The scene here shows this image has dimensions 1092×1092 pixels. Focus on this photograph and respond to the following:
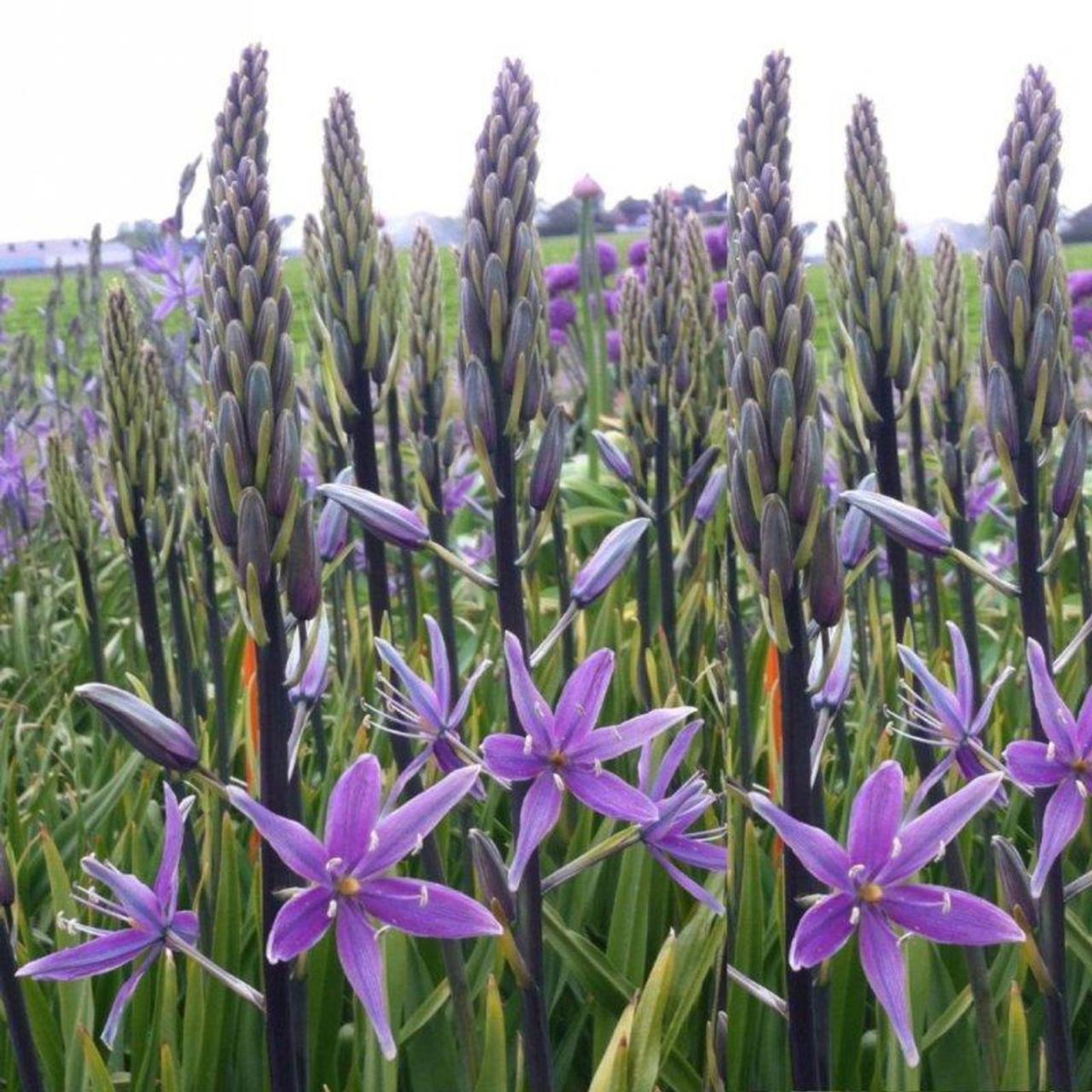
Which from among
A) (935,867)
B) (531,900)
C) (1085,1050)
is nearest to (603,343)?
(935,867)

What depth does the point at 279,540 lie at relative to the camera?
1.46 m

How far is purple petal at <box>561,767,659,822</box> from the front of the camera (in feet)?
5.30

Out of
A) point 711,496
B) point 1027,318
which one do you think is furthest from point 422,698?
point 711,496

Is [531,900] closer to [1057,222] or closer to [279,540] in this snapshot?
[279,540]

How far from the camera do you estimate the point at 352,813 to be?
→ 57.3 inches

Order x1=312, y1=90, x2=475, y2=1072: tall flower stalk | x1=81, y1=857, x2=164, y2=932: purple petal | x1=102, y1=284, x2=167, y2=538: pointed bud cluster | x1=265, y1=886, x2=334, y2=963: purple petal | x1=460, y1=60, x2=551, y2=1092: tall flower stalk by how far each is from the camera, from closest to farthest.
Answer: x1=265, y1=886, x2=334, y2=963: purple petal → x1=81, y1=857, x2=164, y2=932: purple petal → x1=460, y1=60, x2=551, y2=1092: tall flower stalk → x1=102, y1=284, x2=167, y2=538: pointed bud cluster → x1=312, y1=90, x2=475, y2=1072: tall flower stalk

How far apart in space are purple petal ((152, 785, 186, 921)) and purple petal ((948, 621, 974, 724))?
3.38 ft

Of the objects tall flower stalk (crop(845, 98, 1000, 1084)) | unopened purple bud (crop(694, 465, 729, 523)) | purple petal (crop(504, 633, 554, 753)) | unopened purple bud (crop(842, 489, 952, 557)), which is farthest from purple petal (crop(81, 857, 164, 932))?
Result: unopened purple bud (crop(694, 465, 729, 523))

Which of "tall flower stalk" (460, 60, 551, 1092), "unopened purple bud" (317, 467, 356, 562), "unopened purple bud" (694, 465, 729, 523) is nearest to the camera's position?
"tall flower stalk" (460, 60, 551, 1092)

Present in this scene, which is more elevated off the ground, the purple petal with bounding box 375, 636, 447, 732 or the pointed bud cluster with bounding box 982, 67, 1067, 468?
the pointed bud cluster with bounding box 982, 67, 1067, 468

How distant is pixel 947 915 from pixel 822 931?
0.47 feet

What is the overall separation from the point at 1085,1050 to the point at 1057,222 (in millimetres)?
1489

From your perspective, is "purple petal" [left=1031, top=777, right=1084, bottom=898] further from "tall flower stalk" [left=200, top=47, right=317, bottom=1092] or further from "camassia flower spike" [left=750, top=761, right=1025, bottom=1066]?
"tall flower stalk" [left=200, top=47, right=317, bottom=1092]

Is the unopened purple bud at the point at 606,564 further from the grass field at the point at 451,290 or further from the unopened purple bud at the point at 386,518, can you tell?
the grass field at the point at 451,290
